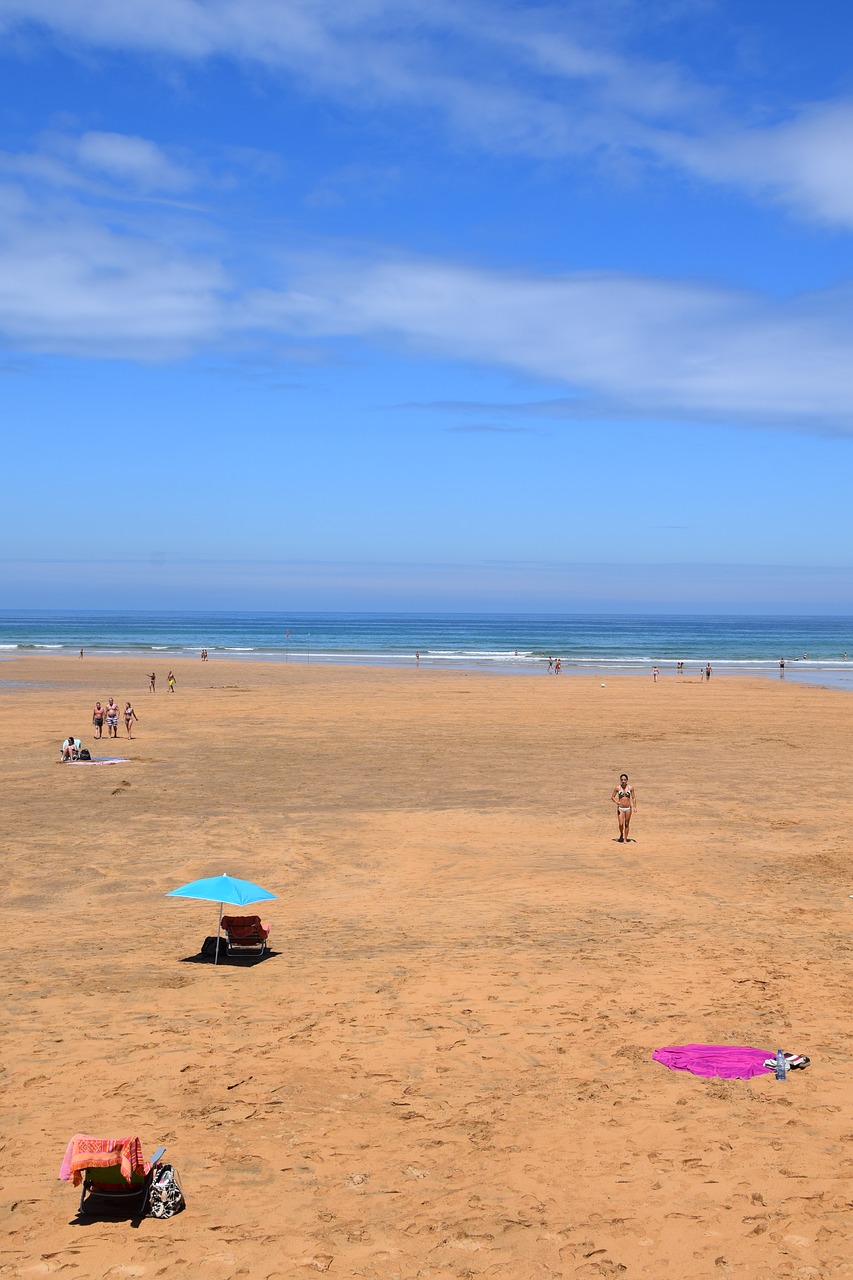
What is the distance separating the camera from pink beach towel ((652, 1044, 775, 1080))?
929 centimetres

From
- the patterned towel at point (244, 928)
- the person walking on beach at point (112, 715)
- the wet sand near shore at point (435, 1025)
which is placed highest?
the person walking on beach at point (112, 715)

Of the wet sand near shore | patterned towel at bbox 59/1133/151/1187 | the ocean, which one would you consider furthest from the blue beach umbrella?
the ocean

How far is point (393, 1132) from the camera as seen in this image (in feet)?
27.4

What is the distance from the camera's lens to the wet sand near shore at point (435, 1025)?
277 inches

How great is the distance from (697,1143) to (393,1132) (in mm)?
2431

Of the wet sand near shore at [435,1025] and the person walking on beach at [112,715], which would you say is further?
the person walking on beach at [112,715]

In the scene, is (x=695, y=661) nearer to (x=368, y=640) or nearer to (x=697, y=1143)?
(x=368, y=640)

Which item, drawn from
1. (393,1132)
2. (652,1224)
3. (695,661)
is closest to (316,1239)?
(393,1132)

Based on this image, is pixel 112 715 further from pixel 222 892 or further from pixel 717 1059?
pixel 717 1059

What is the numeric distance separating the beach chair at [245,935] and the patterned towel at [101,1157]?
17.1 ft

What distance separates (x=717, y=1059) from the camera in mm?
9562

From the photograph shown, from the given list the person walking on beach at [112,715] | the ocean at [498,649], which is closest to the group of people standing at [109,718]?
the person walking on beach at [112,715]

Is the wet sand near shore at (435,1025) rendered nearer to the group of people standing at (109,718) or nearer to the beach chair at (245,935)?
the beach chair at (245,935)

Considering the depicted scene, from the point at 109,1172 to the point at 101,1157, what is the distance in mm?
116
